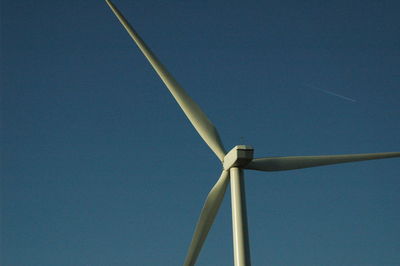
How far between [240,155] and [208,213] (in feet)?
11.2

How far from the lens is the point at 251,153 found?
857 inches

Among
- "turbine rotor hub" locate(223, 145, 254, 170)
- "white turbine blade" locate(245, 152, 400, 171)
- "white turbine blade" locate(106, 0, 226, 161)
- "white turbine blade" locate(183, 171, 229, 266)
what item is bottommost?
"white turbine blade" locate(183, 171, 229, 266)

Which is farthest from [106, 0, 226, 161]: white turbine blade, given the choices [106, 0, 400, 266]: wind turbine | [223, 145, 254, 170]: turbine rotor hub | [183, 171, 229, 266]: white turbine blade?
[223, 145, 254, 170]: turbine rotor hub

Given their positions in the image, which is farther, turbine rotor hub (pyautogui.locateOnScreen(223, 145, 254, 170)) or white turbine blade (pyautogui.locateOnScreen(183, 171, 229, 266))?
white turbine blade (pyautogui.locateOnScreen(183, 171, 229, 266))

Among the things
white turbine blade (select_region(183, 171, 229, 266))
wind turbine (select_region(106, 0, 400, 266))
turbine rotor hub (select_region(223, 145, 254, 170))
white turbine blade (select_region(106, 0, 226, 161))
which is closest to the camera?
wind turbine (select_region(106, 0, 400, 266))

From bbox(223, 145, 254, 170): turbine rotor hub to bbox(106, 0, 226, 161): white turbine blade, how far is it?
5.64 feet

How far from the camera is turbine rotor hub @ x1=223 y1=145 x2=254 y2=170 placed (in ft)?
70.5

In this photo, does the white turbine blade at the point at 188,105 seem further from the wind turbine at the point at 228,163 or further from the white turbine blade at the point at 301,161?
the white turbine blade at the point at 301,161

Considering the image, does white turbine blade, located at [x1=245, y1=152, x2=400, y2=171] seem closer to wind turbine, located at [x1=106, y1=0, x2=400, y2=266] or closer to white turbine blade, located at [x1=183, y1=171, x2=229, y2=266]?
wind turbine, located at [x1=106, y1=0, x2=400, y2=266]

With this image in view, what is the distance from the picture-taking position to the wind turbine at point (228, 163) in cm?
2116

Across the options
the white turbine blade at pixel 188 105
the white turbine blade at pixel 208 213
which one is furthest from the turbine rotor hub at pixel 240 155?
the white turbine blade at pixel 188 105

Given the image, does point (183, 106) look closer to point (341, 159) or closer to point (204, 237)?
→ point (204, 237)

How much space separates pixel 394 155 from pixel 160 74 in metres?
11.9

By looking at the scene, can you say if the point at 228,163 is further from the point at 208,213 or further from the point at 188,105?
the point at 188,105
